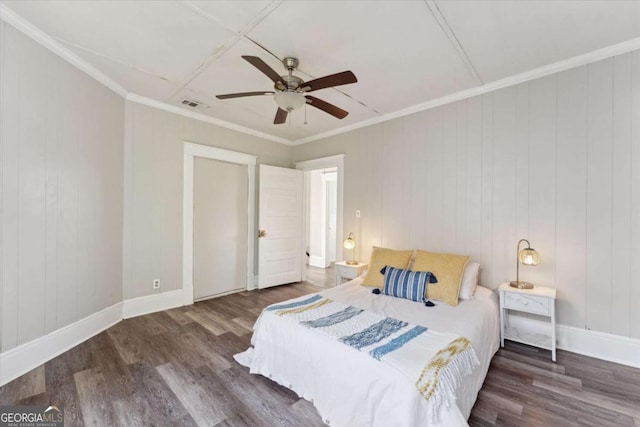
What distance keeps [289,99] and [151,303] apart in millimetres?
3160

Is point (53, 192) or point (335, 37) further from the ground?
point (335, 37)

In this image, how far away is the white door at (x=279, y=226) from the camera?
15.1 feet

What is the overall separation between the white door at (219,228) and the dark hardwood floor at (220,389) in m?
1.39

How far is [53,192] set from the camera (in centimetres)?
245

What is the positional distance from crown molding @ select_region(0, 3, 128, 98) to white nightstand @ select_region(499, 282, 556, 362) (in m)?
4.69

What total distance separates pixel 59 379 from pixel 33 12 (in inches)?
111

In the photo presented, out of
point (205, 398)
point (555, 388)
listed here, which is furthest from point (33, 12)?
point (555, 388)

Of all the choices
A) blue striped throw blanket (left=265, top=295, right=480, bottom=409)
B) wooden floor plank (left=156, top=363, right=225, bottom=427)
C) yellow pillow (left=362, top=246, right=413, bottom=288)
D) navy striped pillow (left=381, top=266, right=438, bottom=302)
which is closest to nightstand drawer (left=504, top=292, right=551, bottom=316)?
navy striped pillow (left=381, top=266, right=438, bottom=302)

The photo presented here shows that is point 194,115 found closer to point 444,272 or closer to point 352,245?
point 352,245

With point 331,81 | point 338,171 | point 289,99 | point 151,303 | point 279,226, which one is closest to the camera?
point 331,81

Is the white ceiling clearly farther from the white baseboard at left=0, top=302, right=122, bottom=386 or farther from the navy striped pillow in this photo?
the white baseboard at left=0, top=302, right=122, bottom=386

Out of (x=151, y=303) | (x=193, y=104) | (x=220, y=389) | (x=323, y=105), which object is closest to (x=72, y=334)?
(x=151, y=303)

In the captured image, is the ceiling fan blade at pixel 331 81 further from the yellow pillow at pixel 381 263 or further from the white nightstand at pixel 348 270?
the white nightstand at pixel 348 270

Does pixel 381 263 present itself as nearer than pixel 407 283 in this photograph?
No
